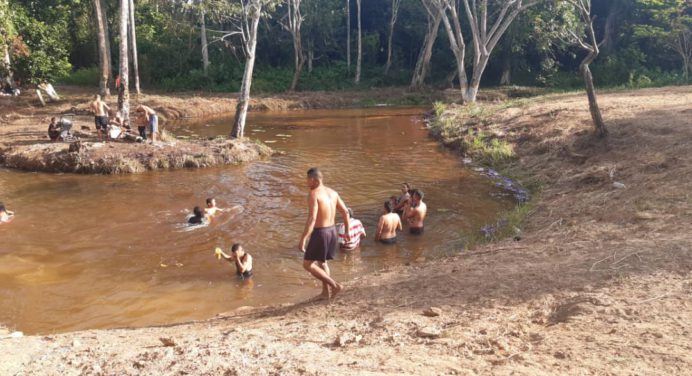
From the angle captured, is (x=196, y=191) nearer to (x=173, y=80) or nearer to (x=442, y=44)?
(x=173, y=80)

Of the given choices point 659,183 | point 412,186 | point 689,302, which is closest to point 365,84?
point 412,186

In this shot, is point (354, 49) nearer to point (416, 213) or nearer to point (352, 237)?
point (416, 213)

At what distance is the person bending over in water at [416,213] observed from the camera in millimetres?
9758

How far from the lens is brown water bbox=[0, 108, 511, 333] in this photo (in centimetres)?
714

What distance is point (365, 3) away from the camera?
153 ft

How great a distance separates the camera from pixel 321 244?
6.21 meters

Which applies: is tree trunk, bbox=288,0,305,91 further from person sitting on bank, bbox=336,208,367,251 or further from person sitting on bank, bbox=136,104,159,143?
person sitting on bank, bbox=336,208,367,251

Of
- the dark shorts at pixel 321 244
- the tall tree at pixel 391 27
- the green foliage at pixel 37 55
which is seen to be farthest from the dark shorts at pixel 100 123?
the tall tree at pixel 391 27

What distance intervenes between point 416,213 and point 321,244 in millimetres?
3962

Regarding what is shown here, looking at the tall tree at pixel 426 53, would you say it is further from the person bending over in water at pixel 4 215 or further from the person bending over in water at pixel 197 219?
the person bending over in water at pixel 4 215

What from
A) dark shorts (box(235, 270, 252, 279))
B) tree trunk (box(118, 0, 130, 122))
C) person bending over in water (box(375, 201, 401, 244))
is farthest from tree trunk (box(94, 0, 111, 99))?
dark shorts (box(235, 270, 252, 279))

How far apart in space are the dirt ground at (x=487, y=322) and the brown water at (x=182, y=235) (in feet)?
3.28

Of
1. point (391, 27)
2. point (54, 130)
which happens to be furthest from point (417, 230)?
point (391, 27)

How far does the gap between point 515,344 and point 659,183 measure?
6.53 m
